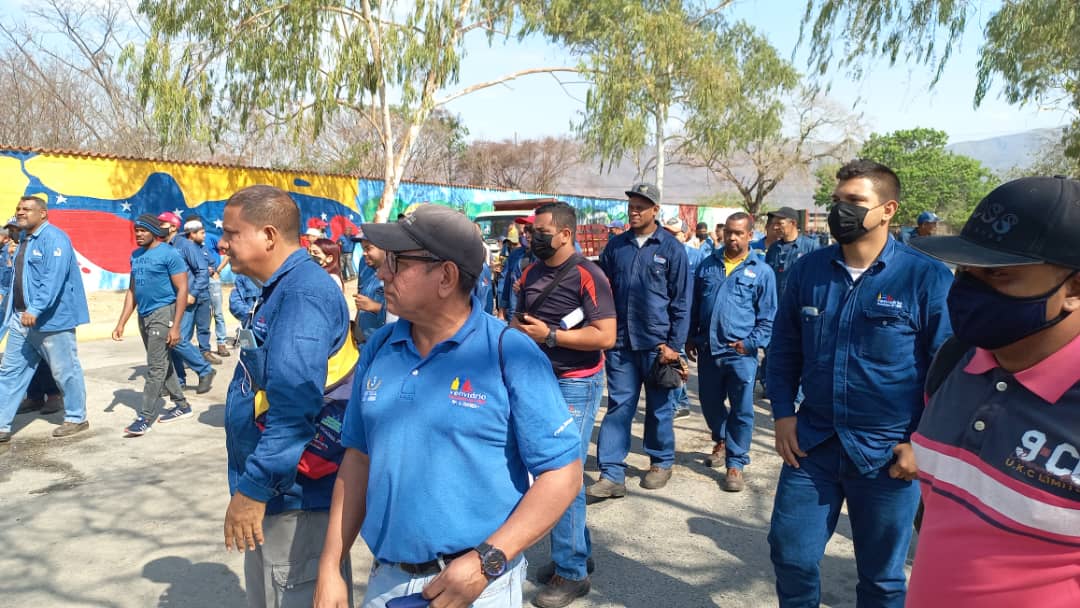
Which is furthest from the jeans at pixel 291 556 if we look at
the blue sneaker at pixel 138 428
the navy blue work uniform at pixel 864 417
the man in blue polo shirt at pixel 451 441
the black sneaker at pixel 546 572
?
the blue sneaker at pixel 138 428

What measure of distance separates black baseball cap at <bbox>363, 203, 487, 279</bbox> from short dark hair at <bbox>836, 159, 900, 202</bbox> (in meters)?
1.78

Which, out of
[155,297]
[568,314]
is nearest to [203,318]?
[155,297]

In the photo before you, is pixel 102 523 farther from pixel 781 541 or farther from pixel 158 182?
pixel 158 182

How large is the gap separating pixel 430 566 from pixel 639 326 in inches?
137

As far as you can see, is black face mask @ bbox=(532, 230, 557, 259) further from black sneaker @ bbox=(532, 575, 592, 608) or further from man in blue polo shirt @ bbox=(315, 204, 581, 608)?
man in blue polo shirt @ bbox=(315, 204, 581, 608)

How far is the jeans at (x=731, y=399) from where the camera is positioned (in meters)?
5.36

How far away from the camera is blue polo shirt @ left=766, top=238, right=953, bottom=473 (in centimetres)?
266

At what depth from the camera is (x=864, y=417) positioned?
2.67 meters

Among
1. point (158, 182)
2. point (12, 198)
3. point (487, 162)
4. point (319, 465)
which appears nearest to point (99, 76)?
point (158, 182)

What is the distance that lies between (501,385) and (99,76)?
2927 cm

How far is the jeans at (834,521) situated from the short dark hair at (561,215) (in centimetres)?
194

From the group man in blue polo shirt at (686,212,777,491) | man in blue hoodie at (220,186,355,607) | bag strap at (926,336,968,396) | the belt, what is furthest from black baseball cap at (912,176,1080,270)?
man in blue polo shirt at (686,212,777,491)

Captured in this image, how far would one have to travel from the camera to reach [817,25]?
7266 millimetres

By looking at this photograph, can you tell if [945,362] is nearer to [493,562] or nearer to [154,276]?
[493,562]
